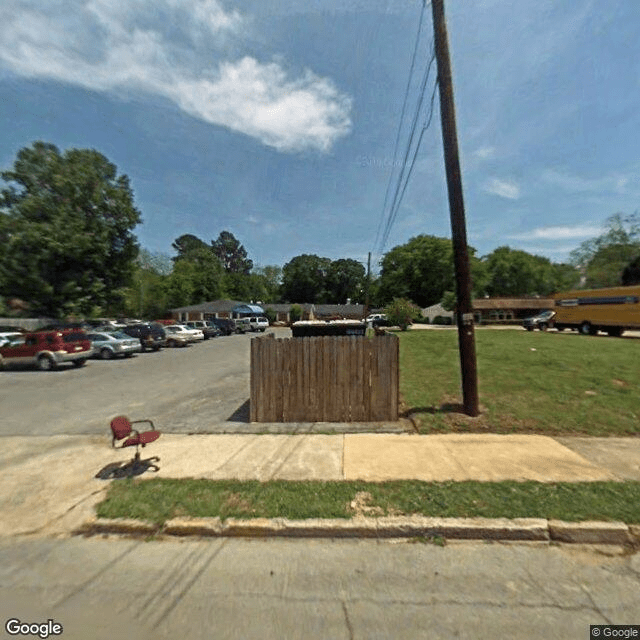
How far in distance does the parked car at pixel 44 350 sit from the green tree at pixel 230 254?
8890 centimetres

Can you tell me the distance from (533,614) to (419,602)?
0.82m

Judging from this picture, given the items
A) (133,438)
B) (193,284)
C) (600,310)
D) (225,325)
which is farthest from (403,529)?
(193,284)

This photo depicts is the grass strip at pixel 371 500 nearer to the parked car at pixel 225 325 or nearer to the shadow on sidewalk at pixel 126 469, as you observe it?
the shadow on sidewalk at pixel 126 469

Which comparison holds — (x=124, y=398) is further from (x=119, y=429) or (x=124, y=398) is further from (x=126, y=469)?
(x=119, y=429)

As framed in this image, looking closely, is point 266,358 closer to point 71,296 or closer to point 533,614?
point 533,614

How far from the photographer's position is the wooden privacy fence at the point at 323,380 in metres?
6.63

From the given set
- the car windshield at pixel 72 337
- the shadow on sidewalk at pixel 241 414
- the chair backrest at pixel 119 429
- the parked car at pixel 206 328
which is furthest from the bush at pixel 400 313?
the chair backrest at pixel 119 429

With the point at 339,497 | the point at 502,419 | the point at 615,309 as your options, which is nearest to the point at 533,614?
the point at 339,497

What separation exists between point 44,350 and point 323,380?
14.1 metres

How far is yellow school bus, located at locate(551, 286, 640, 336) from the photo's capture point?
2125 centimetres

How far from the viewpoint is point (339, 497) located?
3783 millimetres

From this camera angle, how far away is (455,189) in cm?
639

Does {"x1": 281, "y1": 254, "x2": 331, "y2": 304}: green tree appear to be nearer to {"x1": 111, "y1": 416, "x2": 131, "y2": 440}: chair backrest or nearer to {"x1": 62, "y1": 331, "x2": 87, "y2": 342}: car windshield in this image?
{"x1": 62, "y1": 331, "x2": 87, "y2": 342}: car windshield

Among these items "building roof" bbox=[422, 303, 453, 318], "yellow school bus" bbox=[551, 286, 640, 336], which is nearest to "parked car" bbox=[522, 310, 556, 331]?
"yellow school bus" bbox=[551, 286, 640, 336]
